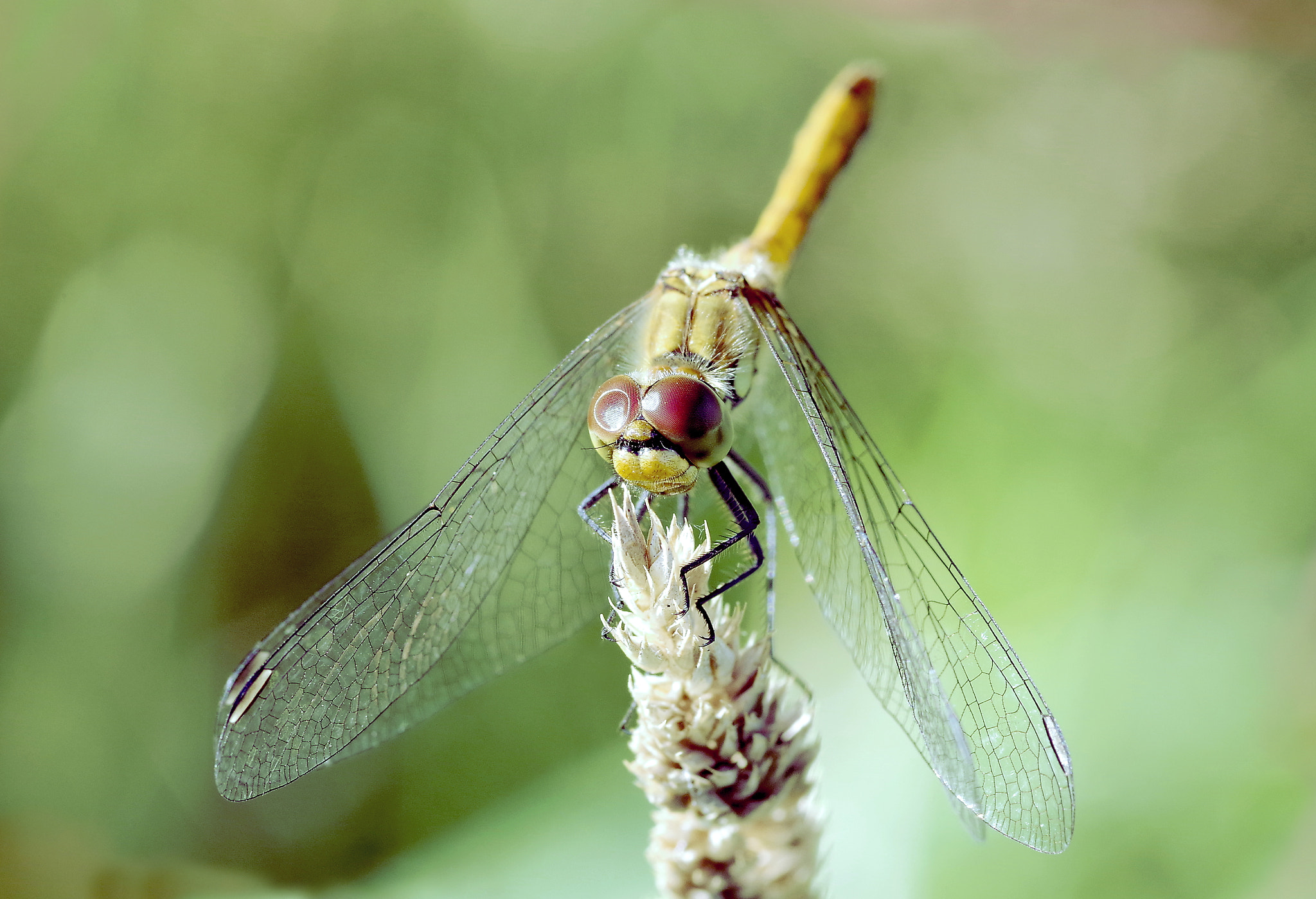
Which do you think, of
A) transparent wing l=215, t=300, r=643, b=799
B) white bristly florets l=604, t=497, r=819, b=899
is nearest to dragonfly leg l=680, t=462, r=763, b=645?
white bristly florets l=604, t=497, r=819, b=899

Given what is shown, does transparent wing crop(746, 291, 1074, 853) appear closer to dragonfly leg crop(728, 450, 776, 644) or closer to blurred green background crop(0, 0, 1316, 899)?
dragonfly leg crop(728, 450, 776, 644)

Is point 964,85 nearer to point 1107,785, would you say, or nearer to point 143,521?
point 1107,785

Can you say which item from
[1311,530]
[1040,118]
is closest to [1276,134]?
[1040,118]

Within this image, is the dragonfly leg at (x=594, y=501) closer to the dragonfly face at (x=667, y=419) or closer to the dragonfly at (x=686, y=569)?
the dragonfly at (x=686, y=569)

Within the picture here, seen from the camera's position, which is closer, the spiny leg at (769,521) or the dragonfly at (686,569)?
the dragonfly at (686,569)

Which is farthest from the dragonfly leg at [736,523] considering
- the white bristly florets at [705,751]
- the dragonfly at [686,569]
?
the white bristly florets at [705,751]

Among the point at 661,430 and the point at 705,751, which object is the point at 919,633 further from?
the point at 661,430
